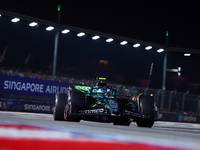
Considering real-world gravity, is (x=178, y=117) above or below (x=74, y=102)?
below

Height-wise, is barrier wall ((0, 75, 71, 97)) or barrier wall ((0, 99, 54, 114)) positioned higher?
barrier wall ((0, 75, 71, 97))

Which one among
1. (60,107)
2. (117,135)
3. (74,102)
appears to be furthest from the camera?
(60,107)

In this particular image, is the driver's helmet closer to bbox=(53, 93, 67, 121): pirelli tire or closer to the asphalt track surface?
bbox=(53, 93, 67, 121): pirelli tire

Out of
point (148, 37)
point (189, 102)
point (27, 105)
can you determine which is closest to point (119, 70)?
point (148, 37)

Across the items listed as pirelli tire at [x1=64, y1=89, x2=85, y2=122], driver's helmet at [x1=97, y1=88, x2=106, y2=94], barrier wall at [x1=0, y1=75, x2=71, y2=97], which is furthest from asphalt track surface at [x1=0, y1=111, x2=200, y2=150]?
barrier wall at [x1=0, y1=75, x2=71, y2=97]

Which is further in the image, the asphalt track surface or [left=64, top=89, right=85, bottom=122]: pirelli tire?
[left=64, top=89, right=85, bottom=122]: pirelli tire

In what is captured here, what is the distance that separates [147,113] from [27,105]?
565 inches

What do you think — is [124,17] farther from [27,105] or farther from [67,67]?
[27,105]

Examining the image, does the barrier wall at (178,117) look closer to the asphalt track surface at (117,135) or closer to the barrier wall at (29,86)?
the barrier wall at (29,86)

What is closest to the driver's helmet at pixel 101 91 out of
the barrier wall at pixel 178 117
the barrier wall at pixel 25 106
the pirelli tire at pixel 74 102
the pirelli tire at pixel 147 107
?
the pirelli tire at pixel 74 102

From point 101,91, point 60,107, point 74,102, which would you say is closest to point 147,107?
point 101,91

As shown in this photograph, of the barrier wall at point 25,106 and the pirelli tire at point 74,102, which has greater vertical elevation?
the pirelli tire at point 74,102

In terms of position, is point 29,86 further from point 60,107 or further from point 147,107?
point 147,107

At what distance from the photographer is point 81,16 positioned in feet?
126
